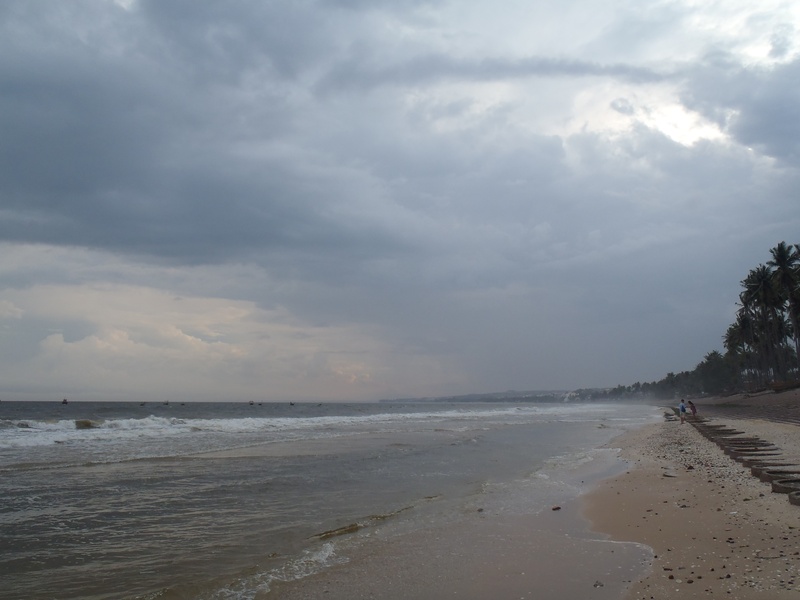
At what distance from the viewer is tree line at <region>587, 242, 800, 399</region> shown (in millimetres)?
63444

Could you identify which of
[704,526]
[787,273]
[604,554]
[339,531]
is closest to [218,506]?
[339,531]

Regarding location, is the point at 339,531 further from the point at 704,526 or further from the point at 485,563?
the point at 704,526

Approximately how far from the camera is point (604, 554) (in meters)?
7.60

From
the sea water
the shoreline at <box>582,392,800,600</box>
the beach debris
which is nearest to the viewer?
the shoreline at <box>582,392,800,600</box>

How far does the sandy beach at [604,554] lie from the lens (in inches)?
240

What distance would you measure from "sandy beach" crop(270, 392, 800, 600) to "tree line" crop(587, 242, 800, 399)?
63.8 meters

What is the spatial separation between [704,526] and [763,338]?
96605 millimetres

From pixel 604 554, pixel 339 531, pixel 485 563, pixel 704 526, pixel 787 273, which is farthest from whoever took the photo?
pixel 787 273

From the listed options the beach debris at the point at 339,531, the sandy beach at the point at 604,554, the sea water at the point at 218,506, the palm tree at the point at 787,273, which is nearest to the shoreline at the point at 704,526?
the sandy beach at the point at 604,554

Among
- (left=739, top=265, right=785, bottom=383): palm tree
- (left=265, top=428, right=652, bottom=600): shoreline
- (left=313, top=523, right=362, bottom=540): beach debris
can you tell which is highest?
(left=739, top=265, right=785, bottom=383): palm tree

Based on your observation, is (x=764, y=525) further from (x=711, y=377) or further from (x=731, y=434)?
(x=711, y=377)

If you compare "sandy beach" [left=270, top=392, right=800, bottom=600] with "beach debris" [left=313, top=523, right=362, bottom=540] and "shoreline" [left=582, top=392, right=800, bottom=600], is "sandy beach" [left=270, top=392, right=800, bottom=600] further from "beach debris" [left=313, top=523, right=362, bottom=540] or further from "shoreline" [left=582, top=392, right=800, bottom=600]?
"beach debris" [left=313, top=523, right=362, bottom=540]

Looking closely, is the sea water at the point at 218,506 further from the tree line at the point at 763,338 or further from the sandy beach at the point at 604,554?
the tree line at the point at 763,338

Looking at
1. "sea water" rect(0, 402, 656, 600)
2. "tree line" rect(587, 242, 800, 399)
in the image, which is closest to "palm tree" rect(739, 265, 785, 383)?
"tree line" rect(587, 242, 800, 399)
